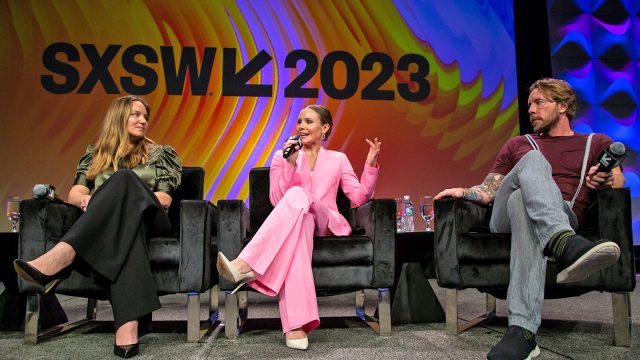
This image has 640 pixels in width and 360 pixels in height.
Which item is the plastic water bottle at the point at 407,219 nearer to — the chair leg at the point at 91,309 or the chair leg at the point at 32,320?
the chair leg at the point at 91,309

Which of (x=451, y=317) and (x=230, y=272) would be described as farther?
(x=451, y=317)

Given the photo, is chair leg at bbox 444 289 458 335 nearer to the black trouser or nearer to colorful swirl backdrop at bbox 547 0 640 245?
Answer: the black trouser

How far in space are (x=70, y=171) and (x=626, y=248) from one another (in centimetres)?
409

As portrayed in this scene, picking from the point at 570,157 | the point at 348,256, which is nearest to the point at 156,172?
the point at 348,256

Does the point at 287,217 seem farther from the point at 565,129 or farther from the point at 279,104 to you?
the point at 279,104

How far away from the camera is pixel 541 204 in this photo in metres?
1.75

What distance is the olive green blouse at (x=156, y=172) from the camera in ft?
8.25

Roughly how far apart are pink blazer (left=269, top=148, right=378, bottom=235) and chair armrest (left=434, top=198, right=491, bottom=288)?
426mm

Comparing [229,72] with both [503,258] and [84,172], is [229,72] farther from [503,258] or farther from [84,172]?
[503,258]

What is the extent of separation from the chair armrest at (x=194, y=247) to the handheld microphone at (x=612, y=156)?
1.58 meters

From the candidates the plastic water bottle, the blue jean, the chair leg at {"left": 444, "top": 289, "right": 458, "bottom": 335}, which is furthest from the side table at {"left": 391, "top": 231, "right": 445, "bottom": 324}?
the plastic water bottle

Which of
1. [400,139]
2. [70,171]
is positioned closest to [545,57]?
[400,139]

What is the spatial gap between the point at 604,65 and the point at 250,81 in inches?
132

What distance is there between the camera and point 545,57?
16.3 ft
